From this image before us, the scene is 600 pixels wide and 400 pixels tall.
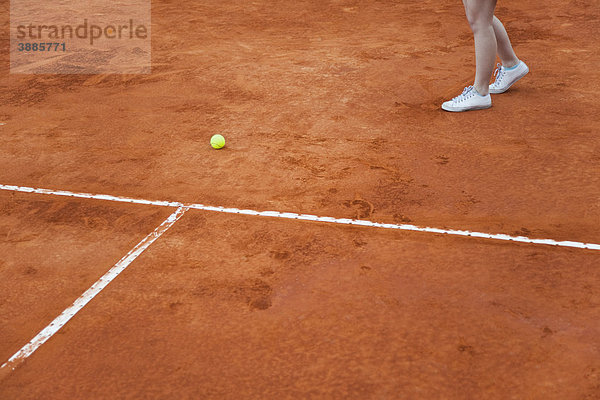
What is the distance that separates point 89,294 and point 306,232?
1.22 m

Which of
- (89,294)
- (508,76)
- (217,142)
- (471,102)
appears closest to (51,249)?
(89,294)

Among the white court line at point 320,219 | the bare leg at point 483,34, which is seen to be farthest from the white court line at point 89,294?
the bare leg at point 483,34

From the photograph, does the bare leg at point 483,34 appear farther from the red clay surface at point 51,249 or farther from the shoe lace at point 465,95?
the red clay surface at point 51,249

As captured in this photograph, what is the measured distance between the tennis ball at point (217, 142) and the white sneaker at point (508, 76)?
98.9 inches

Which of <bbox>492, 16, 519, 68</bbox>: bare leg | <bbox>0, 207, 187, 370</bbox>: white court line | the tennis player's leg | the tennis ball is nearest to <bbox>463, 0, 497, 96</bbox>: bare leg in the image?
the tennis player's leg

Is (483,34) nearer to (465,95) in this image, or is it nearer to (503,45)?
(503,45)

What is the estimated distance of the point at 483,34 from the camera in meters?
4.29

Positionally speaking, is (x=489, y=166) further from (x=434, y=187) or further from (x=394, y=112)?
(x=394, y=112)

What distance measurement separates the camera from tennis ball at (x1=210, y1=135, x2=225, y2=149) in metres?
4.20

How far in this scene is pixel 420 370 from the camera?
2.21 m

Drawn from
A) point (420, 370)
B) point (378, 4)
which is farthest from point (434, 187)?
point (378, 4)

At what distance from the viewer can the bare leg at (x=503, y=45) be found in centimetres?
452

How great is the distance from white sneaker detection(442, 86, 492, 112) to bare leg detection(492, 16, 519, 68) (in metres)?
0.42

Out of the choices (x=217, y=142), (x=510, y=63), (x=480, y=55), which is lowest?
(x=217, y=142)
